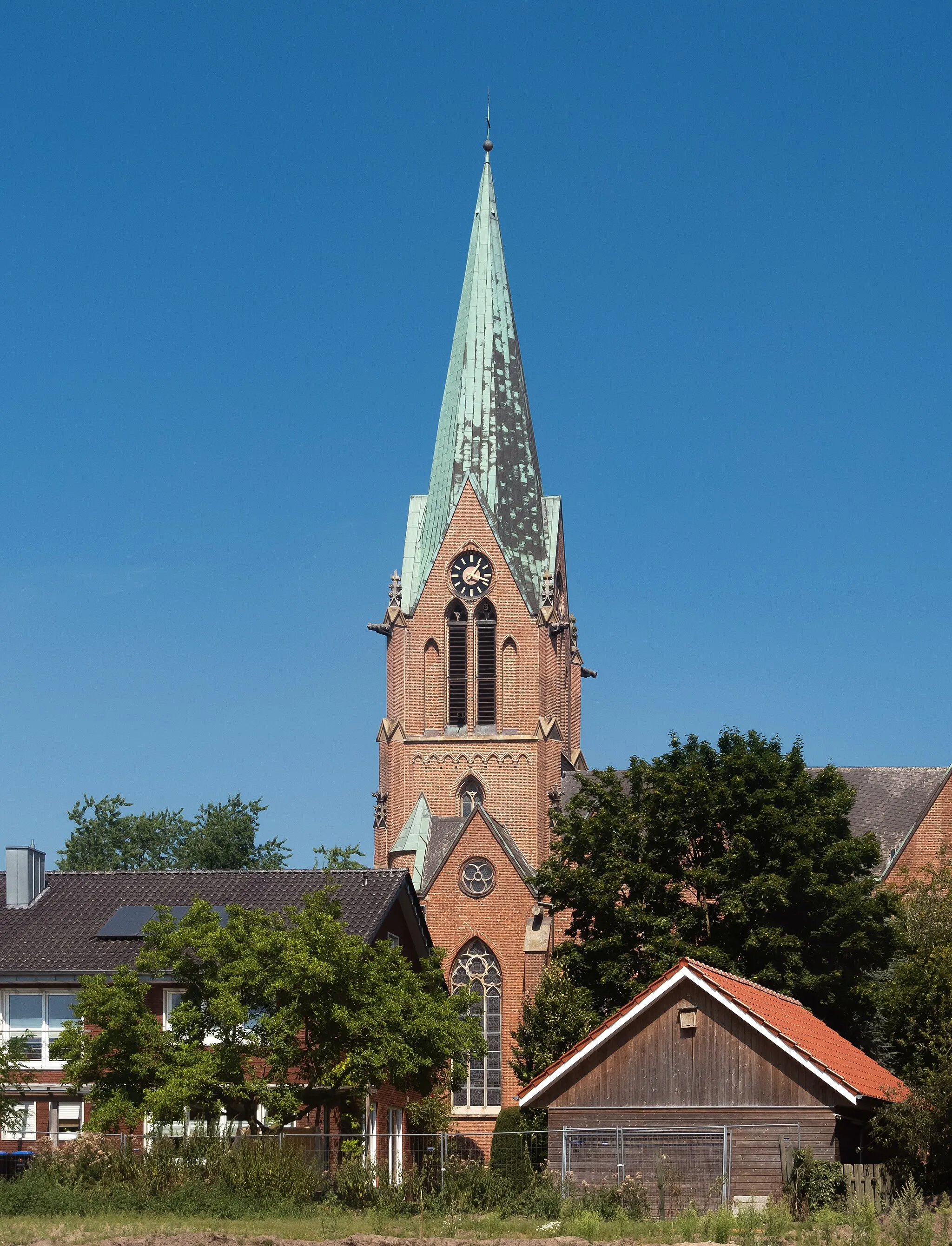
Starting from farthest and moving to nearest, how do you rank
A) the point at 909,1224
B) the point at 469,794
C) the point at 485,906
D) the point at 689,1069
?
the point at 469,794
the point at 485,906
the point at 689,1069
the point at 909,1224

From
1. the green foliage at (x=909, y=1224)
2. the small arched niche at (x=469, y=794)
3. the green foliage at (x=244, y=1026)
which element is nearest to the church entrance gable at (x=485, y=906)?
the small arched niche at (x=469, y=794)

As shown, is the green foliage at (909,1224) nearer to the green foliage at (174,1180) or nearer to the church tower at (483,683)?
the green foliage at (174,1180)

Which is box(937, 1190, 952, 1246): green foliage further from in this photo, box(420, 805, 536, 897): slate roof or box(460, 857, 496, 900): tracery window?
box(460, 857, 496, 900): tracery window

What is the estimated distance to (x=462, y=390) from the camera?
75812 millimetres

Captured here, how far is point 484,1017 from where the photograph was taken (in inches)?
2438

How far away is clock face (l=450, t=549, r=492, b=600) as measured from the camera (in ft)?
236

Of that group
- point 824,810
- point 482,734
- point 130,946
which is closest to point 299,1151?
point 130,946

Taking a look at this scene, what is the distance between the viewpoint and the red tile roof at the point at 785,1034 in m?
30.6

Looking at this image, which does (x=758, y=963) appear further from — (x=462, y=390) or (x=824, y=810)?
(x=462, y=390)

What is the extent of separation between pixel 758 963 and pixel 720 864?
2628mm

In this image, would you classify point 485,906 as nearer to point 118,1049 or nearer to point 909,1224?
point 118,1049

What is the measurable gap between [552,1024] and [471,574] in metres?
28.1

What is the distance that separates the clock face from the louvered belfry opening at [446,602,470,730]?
0.70 metres

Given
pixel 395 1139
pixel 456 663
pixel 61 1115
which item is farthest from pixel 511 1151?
pixel 456 663
